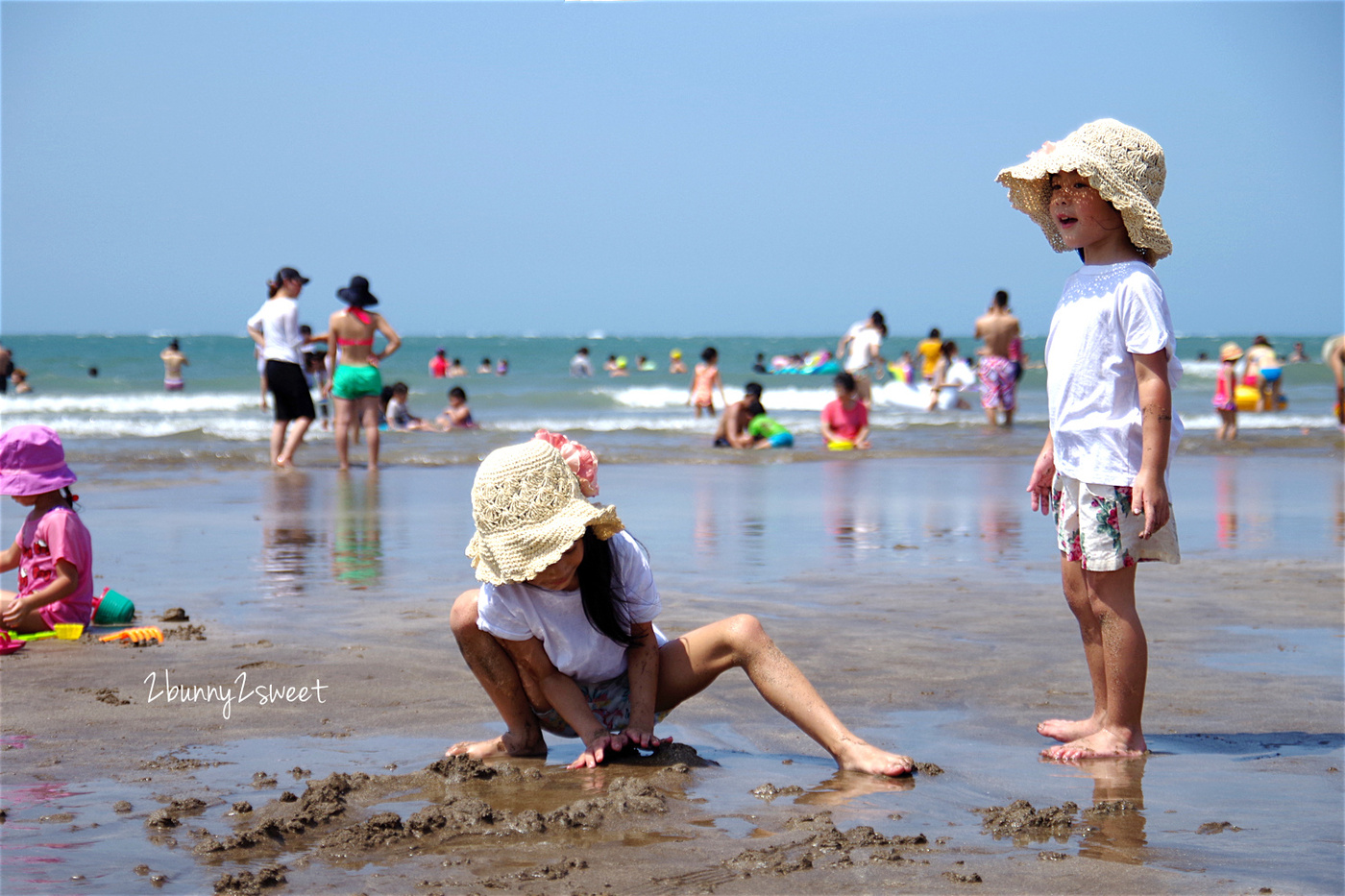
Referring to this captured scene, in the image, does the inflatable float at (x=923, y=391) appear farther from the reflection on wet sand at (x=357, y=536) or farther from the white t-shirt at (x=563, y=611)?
the white t-shirt at (x=563, y=611)

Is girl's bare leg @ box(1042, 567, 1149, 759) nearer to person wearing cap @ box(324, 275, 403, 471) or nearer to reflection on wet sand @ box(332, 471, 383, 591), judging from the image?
reflection on wet sand @ box(332, 471, 383, 591)

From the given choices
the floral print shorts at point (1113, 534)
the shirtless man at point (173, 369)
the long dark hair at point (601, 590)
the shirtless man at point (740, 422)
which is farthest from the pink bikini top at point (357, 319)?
the shirtless man at point (173, 369)

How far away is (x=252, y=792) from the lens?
3139 mm

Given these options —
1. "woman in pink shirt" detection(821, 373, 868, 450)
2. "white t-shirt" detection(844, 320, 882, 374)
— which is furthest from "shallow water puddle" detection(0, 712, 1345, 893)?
"white t-shirt" detection(844, 320, 882, 374)

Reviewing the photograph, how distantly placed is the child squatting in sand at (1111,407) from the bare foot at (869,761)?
52 cm

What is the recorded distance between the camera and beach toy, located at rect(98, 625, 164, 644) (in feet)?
16.0

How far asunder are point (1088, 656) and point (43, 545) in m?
4.02

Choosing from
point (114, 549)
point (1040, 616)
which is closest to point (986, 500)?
point (1040, 616)

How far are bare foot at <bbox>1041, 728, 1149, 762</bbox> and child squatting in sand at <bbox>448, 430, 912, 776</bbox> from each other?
51cm

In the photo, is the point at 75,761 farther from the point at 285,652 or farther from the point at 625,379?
the point at 625,379

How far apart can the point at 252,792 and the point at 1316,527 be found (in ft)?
24.0

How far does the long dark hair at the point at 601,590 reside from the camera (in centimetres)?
334

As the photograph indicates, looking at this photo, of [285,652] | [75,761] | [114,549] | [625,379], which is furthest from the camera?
[625,379]

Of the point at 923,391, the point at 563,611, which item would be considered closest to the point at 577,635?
the point at 563,611
